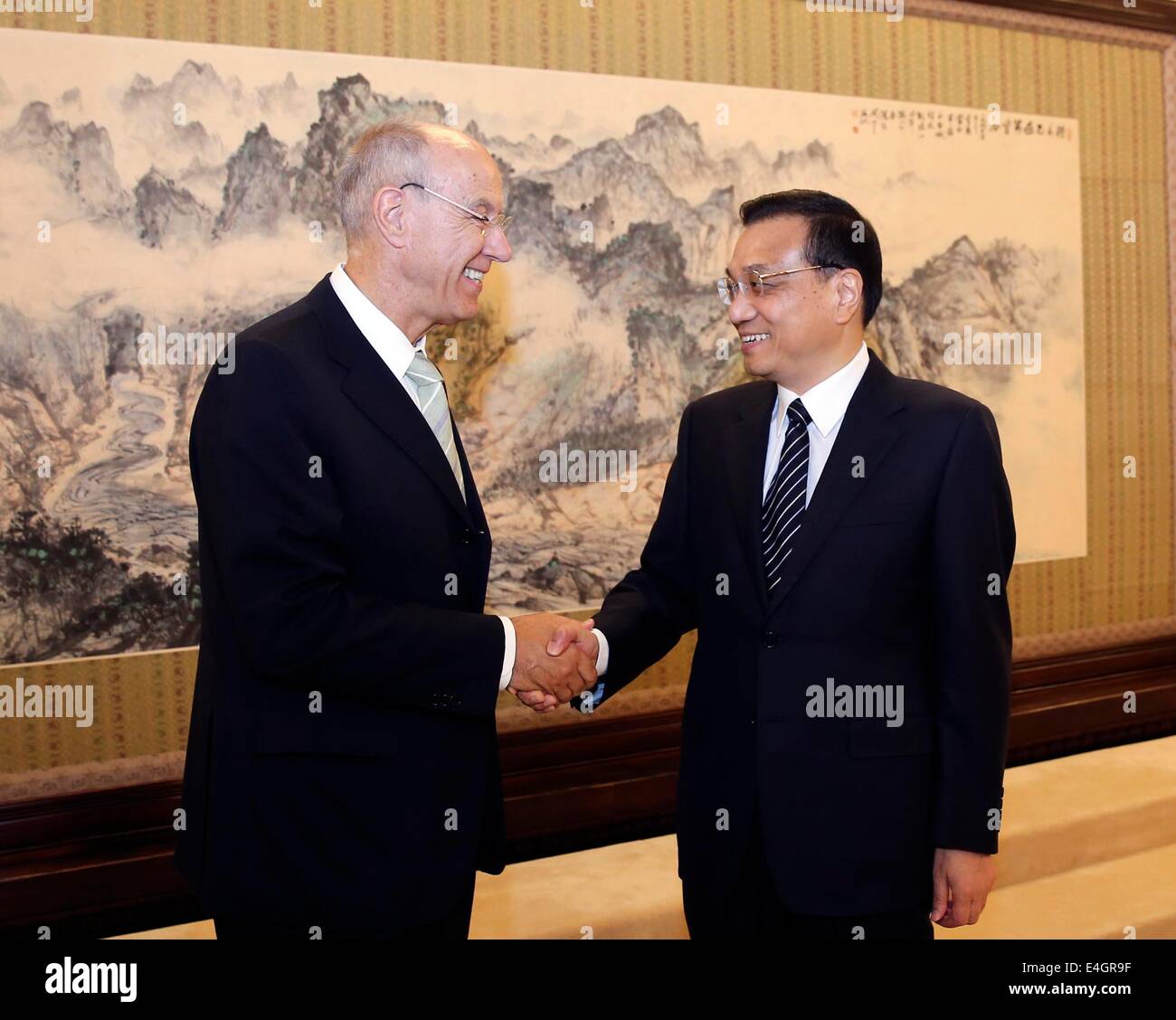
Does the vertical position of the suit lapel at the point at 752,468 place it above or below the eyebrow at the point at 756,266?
below

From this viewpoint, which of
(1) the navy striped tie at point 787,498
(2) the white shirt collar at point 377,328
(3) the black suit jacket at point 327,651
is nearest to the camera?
(3) the black suit jacket at point 327,651

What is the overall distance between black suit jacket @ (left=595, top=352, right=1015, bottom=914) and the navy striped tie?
3 cm

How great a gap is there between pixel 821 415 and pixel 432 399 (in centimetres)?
77

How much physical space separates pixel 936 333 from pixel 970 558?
119 inches

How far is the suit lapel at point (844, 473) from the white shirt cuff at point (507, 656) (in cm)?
49

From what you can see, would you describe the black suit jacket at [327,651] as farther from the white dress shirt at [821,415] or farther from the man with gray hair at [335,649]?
the white dress shirt at [821,415]

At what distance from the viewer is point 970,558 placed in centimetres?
215

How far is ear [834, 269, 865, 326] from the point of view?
7.79ft

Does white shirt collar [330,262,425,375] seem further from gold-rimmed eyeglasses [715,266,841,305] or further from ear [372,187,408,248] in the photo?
gold-rimmed eyeglasses [715,266,841,305]

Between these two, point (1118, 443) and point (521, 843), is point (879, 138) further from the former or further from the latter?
point (521, 843)

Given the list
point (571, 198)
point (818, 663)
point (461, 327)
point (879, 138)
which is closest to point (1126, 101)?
point (879, 138)

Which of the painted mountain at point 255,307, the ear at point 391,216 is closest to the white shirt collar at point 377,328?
the ear at point 391,216

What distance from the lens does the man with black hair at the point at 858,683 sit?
7.02ft

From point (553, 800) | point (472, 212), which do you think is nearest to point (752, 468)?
point (472, 212)
